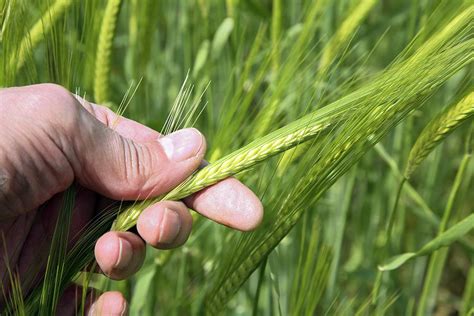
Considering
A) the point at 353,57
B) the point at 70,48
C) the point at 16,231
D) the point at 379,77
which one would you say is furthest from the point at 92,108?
the point at 353,57

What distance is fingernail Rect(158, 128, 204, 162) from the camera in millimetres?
1044

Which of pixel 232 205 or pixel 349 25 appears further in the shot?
pixel 349 25

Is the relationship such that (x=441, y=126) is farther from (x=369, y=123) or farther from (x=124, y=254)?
(x=124, y=254)

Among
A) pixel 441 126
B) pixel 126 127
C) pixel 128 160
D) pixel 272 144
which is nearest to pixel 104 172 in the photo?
pixel 128 160

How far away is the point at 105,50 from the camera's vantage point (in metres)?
1.31

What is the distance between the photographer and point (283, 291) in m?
1.51

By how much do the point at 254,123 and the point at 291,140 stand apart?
291 mm

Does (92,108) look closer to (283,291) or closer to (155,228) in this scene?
(155,228)

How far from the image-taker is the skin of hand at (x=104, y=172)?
1.01 m

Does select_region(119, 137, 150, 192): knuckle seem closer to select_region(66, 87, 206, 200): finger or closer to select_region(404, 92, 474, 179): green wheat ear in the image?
select_region(66, 87, 206, 200): finger

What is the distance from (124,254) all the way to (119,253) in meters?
0.02

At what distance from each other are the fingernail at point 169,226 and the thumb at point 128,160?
0.05 metres


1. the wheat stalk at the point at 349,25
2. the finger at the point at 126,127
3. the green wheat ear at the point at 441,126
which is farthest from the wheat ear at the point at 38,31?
the green wheat ear at the point at 441,126

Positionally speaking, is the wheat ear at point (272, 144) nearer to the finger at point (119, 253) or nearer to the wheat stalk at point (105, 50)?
the finger at point (119, 253)
